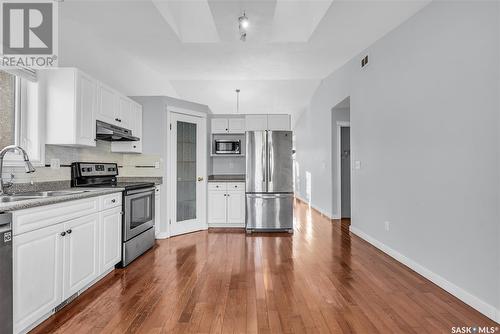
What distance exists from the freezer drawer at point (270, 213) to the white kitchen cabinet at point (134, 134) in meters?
2.16

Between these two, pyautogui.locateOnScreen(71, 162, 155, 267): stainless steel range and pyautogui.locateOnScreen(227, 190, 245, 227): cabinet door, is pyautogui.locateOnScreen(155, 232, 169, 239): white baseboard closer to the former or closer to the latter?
pyautogui.locateOnScreen(71, 162, 155, 267): stainless steel range

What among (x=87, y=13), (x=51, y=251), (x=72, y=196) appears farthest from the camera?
(x=87, y=13)

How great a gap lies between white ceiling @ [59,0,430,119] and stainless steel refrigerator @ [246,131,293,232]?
136 cm

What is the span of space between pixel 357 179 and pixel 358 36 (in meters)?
2.15

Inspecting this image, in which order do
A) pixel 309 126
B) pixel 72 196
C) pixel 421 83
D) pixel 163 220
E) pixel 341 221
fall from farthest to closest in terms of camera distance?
pixel 309 126 < pixel 341 221 < pixel 163 220 < pixel 421 83 < pixel 72 196

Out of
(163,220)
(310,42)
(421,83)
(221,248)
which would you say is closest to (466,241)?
(421,83)

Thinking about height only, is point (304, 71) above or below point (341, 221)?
above

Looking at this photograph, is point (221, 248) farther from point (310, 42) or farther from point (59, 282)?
point (310, 42)

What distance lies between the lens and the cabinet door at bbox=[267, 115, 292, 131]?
5.20m

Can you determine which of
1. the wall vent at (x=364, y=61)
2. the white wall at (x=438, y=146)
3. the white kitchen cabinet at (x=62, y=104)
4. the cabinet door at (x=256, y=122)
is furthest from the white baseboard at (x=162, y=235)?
the wall vent at (x=364, y=61)

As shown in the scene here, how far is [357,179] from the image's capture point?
4332mm

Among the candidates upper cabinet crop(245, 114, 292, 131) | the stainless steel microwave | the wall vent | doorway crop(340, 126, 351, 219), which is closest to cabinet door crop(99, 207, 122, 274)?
the stainless steel microwave

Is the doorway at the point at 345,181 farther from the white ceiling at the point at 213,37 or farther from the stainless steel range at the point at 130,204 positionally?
the stainless steel range at the point at 130,204

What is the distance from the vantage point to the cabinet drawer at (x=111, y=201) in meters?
2.67
